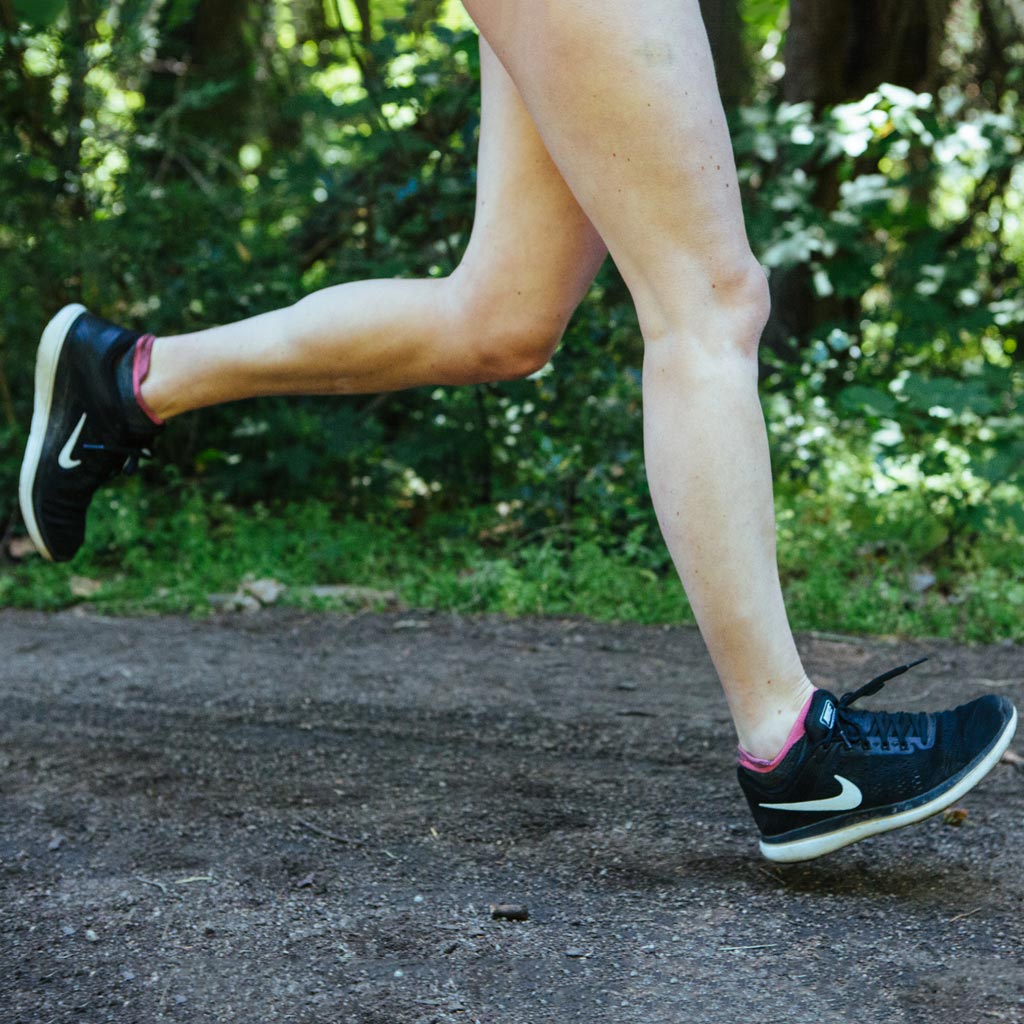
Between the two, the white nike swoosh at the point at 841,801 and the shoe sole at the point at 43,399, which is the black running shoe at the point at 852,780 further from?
the shoe sole at the point at 43,399

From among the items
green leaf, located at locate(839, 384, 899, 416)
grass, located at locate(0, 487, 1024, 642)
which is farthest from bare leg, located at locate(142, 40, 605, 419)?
green leaf, located at locate(839, 384, 899, 416)

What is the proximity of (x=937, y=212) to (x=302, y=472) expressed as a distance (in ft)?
15.8

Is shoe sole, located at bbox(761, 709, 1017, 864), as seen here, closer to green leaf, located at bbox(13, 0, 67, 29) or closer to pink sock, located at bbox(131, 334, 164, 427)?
pink sock, located at bbox(131, 334, 164, 427)

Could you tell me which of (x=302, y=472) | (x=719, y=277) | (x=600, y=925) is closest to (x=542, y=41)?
(x=719, y=277)

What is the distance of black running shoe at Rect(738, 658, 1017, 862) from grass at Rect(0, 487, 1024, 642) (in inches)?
65.3

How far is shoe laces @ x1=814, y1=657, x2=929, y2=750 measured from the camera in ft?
5.72

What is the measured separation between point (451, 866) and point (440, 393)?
2.70 metres

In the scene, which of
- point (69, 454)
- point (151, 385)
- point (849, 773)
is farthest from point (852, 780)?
point (69, 454)

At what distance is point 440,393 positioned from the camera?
4336mm

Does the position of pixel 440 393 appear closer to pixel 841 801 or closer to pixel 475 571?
pixel 475 571

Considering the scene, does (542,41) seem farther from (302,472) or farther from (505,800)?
(302,472)

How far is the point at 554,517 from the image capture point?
4.01 m

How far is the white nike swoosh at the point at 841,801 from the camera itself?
5.64ft

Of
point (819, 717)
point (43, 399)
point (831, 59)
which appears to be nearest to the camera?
point (819, 717)
